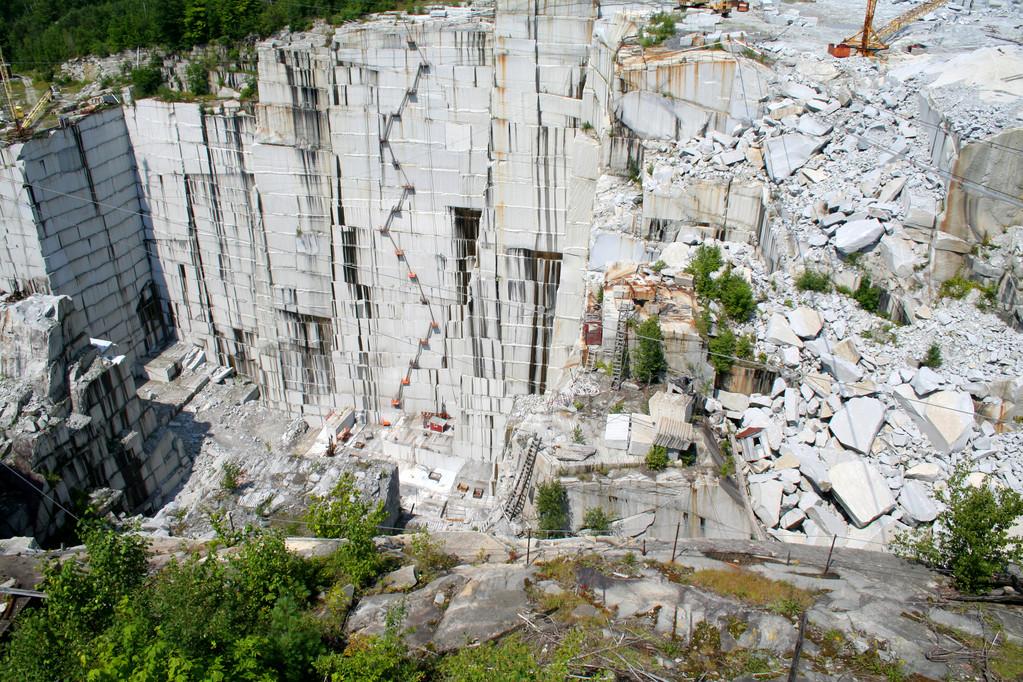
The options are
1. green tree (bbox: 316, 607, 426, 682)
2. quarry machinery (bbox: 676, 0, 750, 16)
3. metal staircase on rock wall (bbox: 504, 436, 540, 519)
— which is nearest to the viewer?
green tree (bbox: 316, 607, 426, 682)

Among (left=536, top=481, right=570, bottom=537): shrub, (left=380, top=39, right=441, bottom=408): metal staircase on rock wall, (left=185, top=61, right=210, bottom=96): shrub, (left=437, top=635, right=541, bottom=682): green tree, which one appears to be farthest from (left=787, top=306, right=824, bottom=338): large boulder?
→ (left=185, top=61, right=210, bottom=96): shrub

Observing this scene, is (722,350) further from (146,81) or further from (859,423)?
(146,81)

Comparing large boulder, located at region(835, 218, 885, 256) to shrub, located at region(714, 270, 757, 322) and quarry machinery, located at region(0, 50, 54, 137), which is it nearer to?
shrub, located at region(714, 270, 757, 322)

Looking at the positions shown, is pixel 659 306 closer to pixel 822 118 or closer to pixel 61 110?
pixel 822 118

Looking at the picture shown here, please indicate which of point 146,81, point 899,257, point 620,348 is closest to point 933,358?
point 899,257

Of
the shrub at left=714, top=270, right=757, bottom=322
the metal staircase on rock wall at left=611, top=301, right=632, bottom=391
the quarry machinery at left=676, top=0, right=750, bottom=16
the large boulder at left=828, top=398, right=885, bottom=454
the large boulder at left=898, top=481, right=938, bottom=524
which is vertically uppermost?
the quarry machinery at left=676, top=0, right=750, bottom=16
